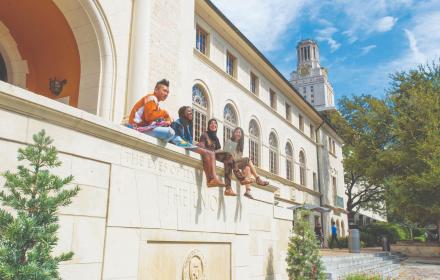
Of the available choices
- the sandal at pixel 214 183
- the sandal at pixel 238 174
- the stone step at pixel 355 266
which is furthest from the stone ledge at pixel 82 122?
the stone step at pixel 355 266

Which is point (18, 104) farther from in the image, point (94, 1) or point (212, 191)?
point (94, 1)

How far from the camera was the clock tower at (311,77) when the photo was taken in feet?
378

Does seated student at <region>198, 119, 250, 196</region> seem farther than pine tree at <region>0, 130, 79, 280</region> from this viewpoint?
Yes

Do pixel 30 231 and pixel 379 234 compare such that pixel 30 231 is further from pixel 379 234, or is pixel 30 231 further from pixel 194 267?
pixel 379 234

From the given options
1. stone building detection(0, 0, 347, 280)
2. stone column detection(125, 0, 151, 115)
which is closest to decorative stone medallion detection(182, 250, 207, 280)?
stone building detection(0, 0, 347, 280)

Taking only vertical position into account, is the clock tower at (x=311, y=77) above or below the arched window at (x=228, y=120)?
above

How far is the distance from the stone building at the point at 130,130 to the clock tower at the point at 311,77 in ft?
315

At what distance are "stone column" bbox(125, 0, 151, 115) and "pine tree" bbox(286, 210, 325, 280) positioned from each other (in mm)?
5050

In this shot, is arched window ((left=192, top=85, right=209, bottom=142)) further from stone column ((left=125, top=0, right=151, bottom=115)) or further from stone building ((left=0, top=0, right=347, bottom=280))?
stone column ((left=125, top=0, right=151, bottom=115))

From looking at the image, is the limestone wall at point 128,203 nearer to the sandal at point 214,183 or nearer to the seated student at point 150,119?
the sandal at point 214,183

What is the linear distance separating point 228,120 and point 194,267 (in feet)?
51.5

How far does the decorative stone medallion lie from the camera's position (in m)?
5.58

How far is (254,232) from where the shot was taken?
7660 millimetres

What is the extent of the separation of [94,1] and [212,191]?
6.10 meters
